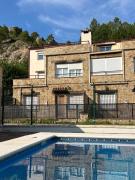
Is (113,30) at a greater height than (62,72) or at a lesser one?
greater

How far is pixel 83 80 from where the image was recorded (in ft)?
112

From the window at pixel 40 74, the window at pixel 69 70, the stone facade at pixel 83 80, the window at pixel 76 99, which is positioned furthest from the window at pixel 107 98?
the window at pixel 40 74

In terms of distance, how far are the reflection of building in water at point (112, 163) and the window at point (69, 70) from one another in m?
18.6

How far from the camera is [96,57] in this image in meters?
34.2

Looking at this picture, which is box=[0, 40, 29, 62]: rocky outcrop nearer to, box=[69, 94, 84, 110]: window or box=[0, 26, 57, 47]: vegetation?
box=[0, 26, 57, 47]: vegetation

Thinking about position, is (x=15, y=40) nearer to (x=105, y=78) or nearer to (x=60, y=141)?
(x=105, y=78)

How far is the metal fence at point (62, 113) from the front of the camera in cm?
2655

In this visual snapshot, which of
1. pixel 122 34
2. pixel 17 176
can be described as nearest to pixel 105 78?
pixel 17 176

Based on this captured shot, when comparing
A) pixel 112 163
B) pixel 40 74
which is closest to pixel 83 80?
pixel 40 74

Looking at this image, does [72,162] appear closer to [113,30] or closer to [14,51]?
[113,30]

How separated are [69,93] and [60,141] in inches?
623

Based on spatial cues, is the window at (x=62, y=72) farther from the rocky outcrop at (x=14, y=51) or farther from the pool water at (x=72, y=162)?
the rocky outcrop at (x=14, y=51)

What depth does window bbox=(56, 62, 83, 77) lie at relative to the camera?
35000mm

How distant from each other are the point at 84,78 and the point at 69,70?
217 cm
